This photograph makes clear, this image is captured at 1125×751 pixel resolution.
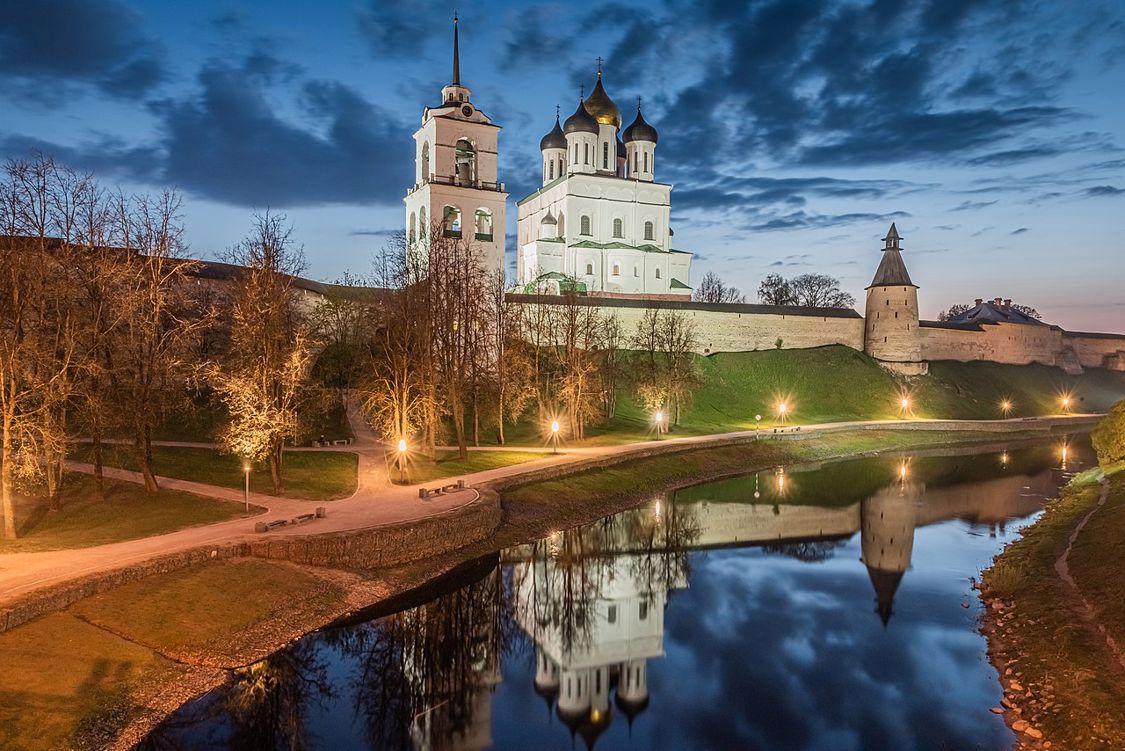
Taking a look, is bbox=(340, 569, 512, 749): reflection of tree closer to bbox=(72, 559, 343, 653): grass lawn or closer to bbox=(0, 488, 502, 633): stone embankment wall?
bbox=(72, 559, 343, 653): grass lawn

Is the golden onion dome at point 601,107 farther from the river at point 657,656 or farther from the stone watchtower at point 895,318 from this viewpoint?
the river at point 657,656

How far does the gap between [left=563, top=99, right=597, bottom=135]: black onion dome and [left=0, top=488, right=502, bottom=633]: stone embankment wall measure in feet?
131

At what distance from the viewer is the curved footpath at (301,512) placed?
13633 millimetres

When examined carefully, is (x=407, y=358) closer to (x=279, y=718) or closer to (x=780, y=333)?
(x=279, y=718)

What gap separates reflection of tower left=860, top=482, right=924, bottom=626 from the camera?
18.8 m

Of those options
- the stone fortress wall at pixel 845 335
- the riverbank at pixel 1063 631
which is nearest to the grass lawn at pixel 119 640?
the riverbank at pixel 1063 631

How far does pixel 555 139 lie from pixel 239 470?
4238cm

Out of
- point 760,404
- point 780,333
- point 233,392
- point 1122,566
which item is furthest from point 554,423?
point 780,333

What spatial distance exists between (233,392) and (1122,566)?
21.1 meters

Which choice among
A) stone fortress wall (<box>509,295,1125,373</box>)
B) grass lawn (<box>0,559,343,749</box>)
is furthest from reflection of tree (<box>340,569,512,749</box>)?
stone fortress wall (<box>509,295,1125,373</box>)

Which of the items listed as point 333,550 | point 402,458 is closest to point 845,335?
point 402,458

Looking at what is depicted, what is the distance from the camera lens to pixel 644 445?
109ft

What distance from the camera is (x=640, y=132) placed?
189 ft

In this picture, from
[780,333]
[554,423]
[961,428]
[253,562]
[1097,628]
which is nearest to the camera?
[1097,628]
